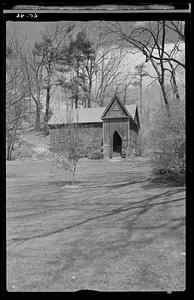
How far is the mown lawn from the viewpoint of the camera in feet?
→ 4.60

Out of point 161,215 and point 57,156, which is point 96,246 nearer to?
point 161,215

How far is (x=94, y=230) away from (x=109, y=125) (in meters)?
1.18

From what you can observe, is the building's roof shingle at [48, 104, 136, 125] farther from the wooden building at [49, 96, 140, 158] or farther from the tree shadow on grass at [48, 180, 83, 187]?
the tree shadow on grass at [48, 180, 83, 187]

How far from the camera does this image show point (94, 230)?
85.4 inches

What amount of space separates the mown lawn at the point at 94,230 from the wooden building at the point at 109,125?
168 mm

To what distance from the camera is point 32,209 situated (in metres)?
2.27

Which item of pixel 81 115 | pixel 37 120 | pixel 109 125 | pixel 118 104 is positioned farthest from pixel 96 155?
pixel 37 120

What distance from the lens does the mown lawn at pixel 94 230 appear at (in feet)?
4.60

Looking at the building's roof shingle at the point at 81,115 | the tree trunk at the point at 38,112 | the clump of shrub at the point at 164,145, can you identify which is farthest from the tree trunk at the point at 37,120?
the clump of shrub at the point at 164,145

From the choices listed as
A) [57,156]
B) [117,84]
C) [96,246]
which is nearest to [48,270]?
[96,246]

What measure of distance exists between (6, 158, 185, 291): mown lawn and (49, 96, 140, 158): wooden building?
0.17m
